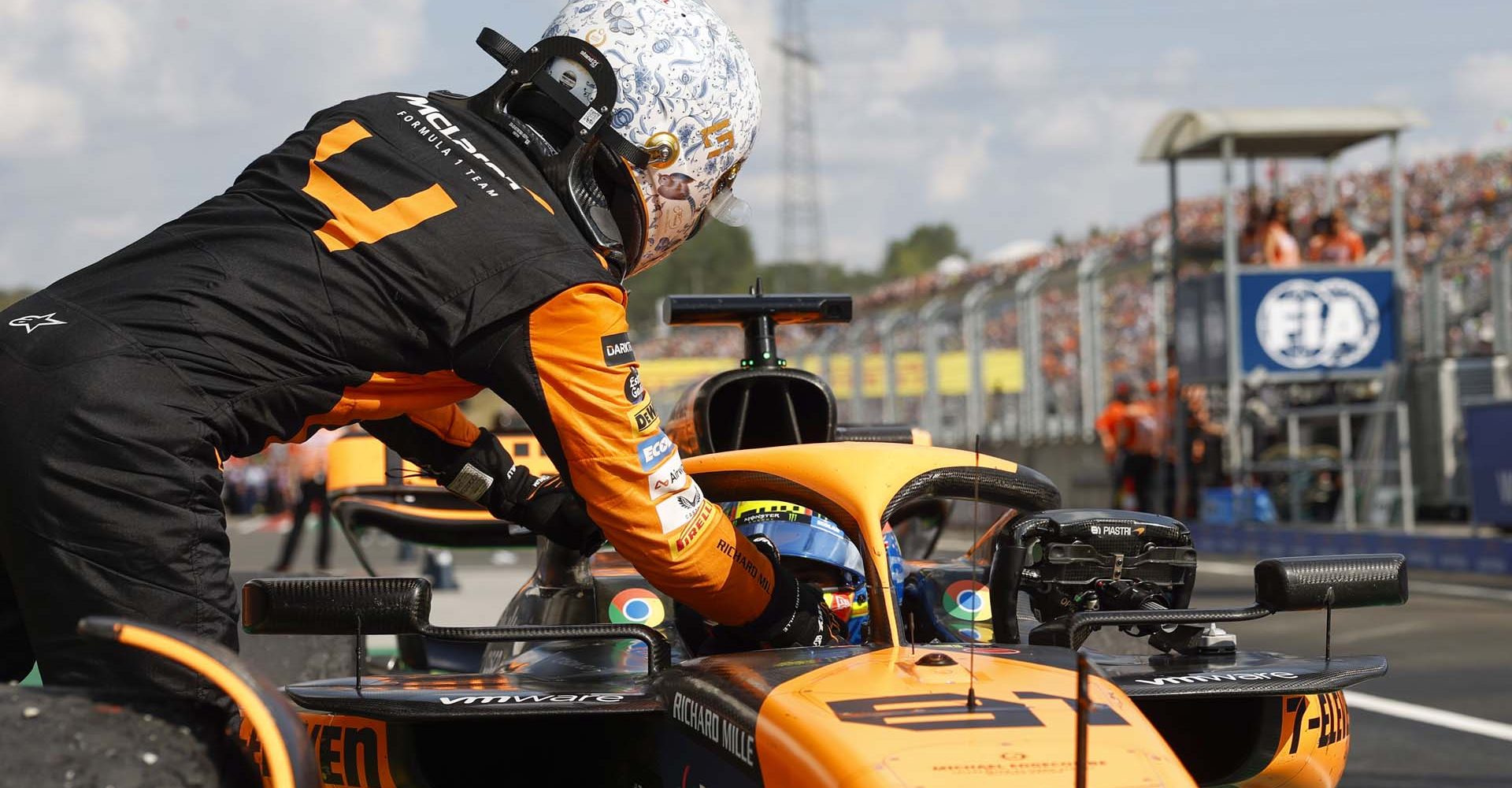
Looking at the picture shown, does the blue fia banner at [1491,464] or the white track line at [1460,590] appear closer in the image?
the white track line at [1460,590]

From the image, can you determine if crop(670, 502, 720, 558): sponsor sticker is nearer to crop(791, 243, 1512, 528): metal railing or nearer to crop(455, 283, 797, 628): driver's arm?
crop(455, 283, 797, 628): driver's arm

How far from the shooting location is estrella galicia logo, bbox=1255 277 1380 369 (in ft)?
52.7

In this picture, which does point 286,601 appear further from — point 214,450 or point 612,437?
point 612,437

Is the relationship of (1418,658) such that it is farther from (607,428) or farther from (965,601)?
(607,428)

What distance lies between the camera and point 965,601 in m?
4.05

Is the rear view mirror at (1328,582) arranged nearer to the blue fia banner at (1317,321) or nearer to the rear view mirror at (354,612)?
the rear view mirror at (354,612)

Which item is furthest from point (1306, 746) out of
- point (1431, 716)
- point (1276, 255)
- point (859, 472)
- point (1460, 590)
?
point (1276, 255)

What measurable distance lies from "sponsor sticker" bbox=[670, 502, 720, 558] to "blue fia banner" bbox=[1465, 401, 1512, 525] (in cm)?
1133

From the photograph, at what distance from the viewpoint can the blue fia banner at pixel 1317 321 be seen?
16.1 metres

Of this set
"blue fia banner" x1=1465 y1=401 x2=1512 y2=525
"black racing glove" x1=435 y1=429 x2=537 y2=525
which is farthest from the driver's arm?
"blue fia banner" x1=1465 y1=401 x2=1512 y2=525

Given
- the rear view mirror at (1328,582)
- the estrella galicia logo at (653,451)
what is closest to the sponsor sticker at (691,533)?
the estrella galicia logo at (653,451)

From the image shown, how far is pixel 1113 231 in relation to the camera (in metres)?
42.0

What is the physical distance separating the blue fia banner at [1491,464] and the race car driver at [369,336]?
11.2 m

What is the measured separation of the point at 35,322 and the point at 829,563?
5.50ft
